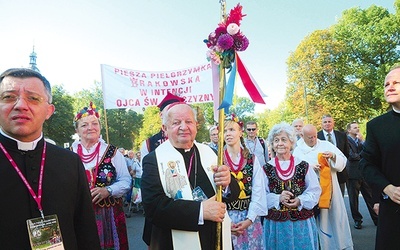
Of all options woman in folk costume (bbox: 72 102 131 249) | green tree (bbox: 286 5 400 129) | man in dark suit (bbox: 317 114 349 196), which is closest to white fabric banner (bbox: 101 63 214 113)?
woman in folk costume (bbox: 72 102 131 249)

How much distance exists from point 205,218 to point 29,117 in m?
1.35

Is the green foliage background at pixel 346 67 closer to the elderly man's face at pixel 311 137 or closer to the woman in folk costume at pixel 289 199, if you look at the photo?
the elderly man's face at pixel 311 137

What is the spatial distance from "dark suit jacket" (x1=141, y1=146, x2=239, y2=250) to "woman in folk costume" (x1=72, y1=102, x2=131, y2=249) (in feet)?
3.83

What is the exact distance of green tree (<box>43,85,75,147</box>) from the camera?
33.7 m

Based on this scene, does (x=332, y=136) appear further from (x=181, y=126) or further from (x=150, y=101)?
(x=181, y=126)

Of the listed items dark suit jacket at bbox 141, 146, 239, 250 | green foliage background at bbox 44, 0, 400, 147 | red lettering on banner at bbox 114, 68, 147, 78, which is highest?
green foliage background at bbox 44, 0, 400, 147

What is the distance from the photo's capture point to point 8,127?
6.00ft

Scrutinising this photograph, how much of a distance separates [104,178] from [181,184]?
150 cm

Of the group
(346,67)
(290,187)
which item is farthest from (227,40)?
(346,67)

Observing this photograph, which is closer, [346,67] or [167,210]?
[167,210]

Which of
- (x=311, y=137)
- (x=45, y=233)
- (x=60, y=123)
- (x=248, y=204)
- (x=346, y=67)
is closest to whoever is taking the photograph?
(x=45, y=233)

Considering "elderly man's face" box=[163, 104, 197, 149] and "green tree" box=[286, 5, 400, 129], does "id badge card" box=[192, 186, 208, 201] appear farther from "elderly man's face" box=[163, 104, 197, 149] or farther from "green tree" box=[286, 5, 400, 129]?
"green tree" box=[286, 5, 400, 129]

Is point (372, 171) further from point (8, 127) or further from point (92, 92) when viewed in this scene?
point (92, 92)

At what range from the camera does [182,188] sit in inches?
99.7
